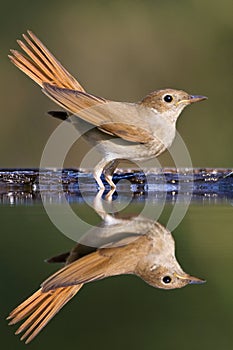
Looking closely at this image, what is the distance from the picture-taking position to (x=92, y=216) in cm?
362

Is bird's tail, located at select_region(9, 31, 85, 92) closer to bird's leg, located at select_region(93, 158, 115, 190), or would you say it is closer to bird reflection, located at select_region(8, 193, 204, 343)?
bird's leg, located at select_region(93, 158, 115, 190)

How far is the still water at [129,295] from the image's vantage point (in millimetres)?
2062

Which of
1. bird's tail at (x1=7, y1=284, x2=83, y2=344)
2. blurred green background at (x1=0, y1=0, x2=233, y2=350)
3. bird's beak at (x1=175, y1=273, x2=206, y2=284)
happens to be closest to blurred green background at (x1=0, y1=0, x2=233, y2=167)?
blurred green background at (x1=0, y1=0, x2=233, y2=350)

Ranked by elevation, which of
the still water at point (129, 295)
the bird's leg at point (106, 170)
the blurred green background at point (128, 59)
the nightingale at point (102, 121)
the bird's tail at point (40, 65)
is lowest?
the still water at point (129, 295)

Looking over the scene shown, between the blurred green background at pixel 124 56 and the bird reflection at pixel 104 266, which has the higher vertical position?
the blurred green background at pixel 124 56

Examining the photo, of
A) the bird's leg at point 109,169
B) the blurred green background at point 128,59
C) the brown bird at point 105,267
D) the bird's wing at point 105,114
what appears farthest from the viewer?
the blurred green background at point 128,59

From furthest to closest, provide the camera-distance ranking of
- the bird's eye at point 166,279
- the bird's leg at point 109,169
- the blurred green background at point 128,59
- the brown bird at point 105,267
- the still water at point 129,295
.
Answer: the blurred green background at point 128,59 → the bird's leg at point 109,169 → the bird's eye at point 166,279 → the brown bird at point 105,267 → the still water at point 129,295

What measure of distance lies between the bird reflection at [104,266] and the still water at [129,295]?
0.03 metres

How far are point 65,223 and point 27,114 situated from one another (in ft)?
19.9

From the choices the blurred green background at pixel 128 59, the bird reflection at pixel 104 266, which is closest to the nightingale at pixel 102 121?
the bird reflection at pixel 104 266

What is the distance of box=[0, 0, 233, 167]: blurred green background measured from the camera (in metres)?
9.22

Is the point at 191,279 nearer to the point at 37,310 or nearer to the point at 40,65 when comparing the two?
the point at 37,310

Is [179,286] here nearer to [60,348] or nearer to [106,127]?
[60,348]

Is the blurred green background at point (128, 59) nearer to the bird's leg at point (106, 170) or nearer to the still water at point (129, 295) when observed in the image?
the bird's leg at point (106, 170)
